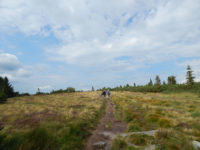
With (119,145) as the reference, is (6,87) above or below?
above

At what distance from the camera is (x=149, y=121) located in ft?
27.6

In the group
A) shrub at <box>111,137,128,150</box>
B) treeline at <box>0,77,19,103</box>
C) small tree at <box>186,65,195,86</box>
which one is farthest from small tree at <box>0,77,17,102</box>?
small tree at <box>186,65,195,86</box>

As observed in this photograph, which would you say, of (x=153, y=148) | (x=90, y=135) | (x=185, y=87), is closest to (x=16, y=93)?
(x=90, y=135)

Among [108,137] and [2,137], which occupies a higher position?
[2,137]

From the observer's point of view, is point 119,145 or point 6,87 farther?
point 6,87

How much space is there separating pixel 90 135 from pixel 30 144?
324 cm

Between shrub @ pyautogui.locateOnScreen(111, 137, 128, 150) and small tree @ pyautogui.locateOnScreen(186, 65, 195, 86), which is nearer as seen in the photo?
shrub @ pyautogui.locateOnScreen(111, 137, 128, 150)

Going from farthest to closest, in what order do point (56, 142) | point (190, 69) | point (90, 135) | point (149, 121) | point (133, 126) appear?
point (190, 69)
point (149, 121)
point (133, 126)
point (90, 135)
point (56, 142)

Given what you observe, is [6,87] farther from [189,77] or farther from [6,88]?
[189,77]

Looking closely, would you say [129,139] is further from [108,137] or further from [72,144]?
[72,144]

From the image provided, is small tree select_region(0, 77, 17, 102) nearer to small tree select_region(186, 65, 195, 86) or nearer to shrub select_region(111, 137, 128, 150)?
shrub select_region(111, 137, 128, 150)

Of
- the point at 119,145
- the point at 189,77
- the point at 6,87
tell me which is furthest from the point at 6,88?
the point at 189,77

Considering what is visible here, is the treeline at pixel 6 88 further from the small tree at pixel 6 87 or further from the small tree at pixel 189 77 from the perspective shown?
the small tree at pixel 189 77

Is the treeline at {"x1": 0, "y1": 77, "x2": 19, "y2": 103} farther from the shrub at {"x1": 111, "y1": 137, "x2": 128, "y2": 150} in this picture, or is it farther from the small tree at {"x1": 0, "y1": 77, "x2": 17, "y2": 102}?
the shrub at {"x1": 111, "y1": 137, "x2": 128, "y2": 150}
